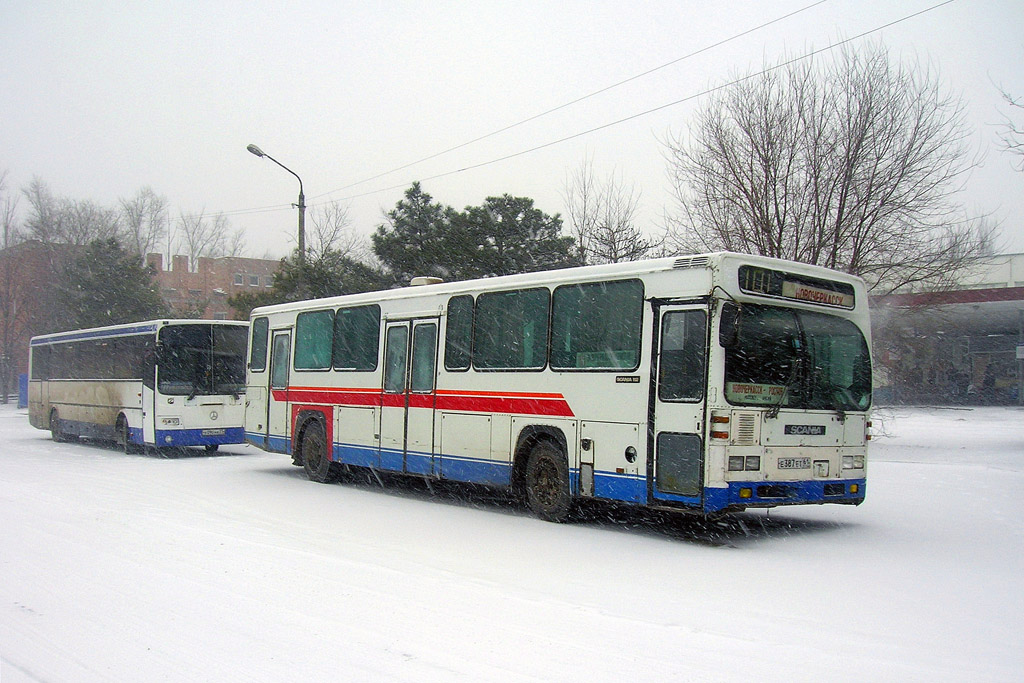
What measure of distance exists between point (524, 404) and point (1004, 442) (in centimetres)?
1791

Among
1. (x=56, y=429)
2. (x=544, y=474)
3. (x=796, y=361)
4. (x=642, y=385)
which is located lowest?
(x=56, y=429)

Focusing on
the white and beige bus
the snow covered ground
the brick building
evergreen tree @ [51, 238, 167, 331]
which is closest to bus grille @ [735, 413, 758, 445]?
the white and beige bus

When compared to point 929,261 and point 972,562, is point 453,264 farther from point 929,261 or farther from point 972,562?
point 972,562

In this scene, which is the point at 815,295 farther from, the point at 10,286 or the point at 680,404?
the point at 10,286

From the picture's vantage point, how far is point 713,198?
21.7 metres

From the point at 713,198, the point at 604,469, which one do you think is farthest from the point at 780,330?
the point at 713,198

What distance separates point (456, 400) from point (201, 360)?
10360mm

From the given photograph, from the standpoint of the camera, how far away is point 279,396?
56.6 feet

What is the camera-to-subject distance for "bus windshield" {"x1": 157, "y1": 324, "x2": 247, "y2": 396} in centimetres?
2083

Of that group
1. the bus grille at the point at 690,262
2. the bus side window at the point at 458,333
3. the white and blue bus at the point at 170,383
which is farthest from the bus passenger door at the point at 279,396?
the bus grille at the point at 690,262

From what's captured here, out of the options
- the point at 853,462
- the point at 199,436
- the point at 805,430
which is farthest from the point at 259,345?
the point at 853,462

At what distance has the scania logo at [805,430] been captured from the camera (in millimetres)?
9992

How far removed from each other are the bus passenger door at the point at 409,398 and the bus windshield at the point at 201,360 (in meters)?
8.26

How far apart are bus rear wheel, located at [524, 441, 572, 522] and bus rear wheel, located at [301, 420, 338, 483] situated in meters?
5.19
